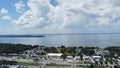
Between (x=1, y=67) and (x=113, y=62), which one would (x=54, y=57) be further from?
(x=1, y=67)

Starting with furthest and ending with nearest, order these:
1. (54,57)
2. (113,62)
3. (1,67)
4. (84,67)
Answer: (54,57)
(113,62)
(84,67)
(1,67)

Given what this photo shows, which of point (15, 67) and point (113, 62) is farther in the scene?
point (113, 62)

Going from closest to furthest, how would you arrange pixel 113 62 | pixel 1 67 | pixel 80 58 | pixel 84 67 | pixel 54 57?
pixel 1 67, pixel 84 67, pixel 113 62, pixel 80 58, pixel 54 57

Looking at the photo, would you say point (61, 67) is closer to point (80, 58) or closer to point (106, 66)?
point (106, 66)

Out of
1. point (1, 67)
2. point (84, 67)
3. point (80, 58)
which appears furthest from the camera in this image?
point (80, 58)

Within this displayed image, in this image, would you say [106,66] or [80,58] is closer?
[106,66]

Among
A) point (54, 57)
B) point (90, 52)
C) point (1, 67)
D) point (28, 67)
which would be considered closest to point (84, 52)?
point (90, 52)

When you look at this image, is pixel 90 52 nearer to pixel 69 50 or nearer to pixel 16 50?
pixel 69 50

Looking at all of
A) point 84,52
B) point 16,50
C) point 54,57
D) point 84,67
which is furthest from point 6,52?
point 84,67

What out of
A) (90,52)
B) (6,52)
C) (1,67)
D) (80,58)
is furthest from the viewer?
(6,52)
